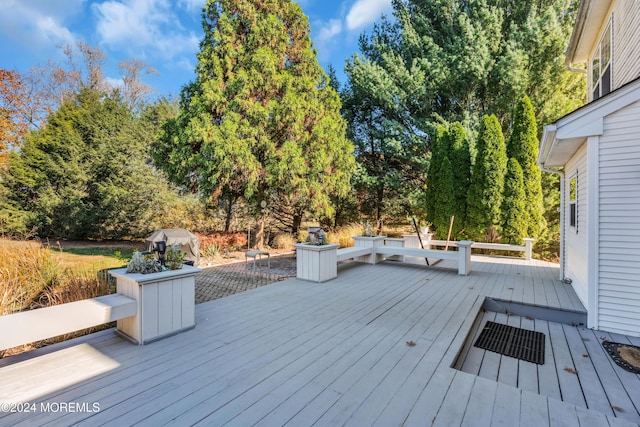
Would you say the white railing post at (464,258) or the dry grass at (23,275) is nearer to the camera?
the dry grass at (23,275)

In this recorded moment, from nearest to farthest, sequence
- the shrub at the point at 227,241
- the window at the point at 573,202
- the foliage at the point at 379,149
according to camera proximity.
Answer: the window at the point at 573,202 < the shrub at the point at 227,241 < the foliage at the point at 379,149

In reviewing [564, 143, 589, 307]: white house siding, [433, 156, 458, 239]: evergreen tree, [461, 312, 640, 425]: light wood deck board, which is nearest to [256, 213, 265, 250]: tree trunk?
[433, 156, 458, 239]: evergreen tree

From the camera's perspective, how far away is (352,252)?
6.07m

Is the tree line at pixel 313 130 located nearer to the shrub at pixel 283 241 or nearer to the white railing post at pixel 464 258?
the shrub at pixel 283 241

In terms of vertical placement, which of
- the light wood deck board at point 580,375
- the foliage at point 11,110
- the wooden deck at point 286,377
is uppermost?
Answer: the foliage at point 11,110

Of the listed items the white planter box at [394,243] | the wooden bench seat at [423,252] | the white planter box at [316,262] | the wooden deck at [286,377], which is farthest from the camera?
the white planter box at [394,243]

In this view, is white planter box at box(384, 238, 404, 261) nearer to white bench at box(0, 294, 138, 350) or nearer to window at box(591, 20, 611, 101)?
window at box(591, 20, 611, 101)

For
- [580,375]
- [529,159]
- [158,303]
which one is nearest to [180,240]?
[158,303]

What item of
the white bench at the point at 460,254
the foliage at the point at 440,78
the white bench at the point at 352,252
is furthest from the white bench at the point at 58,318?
the foliage at the point at 440,78

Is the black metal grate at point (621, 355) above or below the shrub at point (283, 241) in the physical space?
below

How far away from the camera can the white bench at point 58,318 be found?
2.02 m

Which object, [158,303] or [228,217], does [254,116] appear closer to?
[228,217]

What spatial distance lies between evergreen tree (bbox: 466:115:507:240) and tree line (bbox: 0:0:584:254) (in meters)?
0.04

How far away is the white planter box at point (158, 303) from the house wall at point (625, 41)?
5.84m
